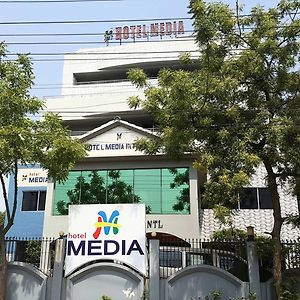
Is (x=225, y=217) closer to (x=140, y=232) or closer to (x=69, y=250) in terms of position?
(x=140, y=232)

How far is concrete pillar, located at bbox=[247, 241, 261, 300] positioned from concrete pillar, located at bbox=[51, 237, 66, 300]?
17.6 ft

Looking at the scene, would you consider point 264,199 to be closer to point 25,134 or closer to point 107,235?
point 107,235

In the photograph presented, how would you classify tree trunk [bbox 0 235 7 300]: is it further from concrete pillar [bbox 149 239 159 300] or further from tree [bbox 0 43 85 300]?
concrete pillar [bbox 149 239 159 300]

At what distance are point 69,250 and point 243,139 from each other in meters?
5.98

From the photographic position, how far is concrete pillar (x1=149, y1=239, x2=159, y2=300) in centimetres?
1229

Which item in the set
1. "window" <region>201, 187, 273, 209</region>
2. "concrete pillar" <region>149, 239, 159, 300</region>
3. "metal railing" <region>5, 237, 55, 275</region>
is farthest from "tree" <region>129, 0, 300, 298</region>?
"window" <region>201, 187, 273, 209</region>

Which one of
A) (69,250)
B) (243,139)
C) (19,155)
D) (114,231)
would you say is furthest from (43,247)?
(243,139)

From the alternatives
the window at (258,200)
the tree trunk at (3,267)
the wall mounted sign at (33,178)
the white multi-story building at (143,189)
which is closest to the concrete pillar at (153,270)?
the tree trunk at (3,267)

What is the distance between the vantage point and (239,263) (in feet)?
42.2

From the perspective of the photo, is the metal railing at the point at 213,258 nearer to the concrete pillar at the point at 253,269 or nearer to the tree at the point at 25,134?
the concrete pillar at the point at 253,269

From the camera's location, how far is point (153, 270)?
40.9 feet

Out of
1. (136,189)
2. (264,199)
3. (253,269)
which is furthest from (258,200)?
(253,269)

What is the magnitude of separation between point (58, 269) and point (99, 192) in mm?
7101

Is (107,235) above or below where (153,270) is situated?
above
